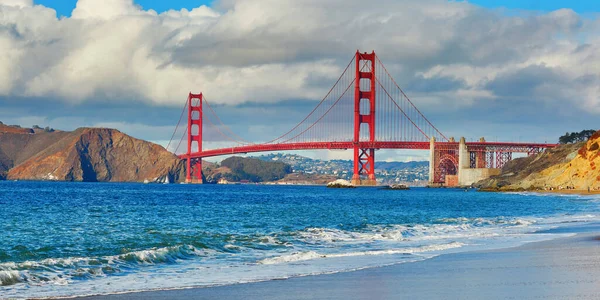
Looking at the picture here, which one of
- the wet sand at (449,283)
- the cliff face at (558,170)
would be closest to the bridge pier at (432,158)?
the cliff face at (558,170)

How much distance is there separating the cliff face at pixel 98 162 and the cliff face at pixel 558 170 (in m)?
85.3

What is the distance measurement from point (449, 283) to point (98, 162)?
187490 millimetres

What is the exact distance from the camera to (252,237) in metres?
22.3

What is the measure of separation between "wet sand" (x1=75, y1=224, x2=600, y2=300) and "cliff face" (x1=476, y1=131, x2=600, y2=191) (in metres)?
60.2

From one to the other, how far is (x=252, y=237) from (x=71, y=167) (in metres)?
169

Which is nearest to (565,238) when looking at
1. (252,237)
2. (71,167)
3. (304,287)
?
(252,237)

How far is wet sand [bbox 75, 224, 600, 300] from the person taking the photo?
10914mm

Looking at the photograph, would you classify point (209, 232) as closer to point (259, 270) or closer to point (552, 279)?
point (259, 270)

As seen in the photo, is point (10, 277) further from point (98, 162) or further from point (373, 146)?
point (98, 162)

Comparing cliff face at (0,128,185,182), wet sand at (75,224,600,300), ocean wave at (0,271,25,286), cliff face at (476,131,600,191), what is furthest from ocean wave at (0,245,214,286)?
cliff face at (0,128,185,182)

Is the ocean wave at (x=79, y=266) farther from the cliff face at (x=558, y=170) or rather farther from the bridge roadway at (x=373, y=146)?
the bridge roadway at (x=373, y=146)

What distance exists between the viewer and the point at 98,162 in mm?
192750

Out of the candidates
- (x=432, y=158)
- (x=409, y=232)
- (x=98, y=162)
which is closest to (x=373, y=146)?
(x=432, y=158)

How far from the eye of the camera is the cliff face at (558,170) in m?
72.9
